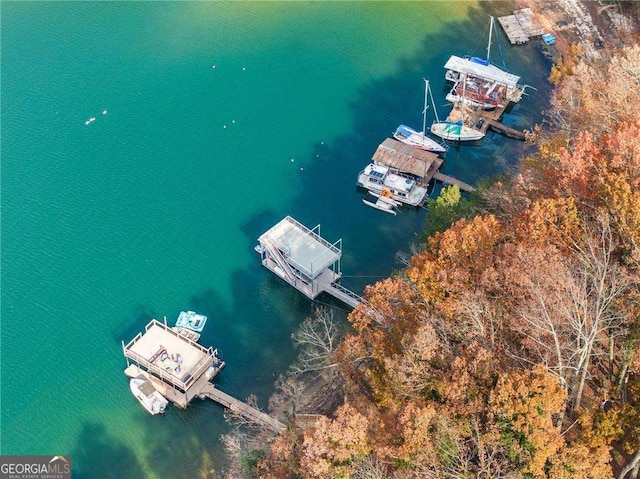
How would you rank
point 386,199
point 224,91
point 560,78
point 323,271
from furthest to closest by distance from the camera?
point 224,91
point 560,78
point 386,199
point 323,271

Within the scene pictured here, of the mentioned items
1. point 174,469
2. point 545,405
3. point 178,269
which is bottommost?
point 174,469

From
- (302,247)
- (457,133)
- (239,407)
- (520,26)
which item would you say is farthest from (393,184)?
(520,26)

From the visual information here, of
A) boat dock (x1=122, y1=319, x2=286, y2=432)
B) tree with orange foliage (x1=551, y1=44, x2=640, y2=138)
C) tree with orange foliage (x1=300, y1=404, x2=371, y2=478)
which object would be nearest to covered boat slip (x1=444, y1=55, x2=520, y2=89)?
tree with orange foliage (x1=551, y1=44, x2=640, y2=138)

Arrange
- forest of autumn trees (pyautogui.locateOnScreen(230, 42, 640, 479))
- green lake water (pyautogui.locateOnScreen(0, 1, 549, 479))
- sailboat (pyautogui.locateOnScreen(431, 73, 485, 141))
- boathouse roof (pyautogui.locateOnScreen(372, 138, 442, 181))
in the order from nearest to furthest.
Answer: forest of autumn trees (pyautogui.locateOnScreen(230, 42, 640, 479)), green lake water (pyautogui.locateOnScreen(0, 1, 549, 479)), boathouse roof (pyautogui.locateOnScreen(372, 138, 442, 181)), sailboat (pyautogui.locateOnScreen(431, 73, 485, 141))

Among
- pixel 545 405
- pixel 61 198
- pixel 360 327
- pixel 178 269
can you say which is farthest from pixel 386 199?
pixel 545 405

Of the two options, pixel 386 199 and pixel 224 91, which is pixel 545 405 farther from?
pixel 224 91

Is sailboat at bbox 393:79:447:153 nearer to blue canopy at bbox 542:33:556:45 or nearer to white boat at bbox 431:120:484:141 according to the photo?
white boat at bbox 431:120:484:141

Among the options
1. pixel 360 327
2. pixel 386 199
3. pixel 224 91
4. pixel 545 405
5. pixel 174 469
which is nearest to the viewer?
pixel 545 405
